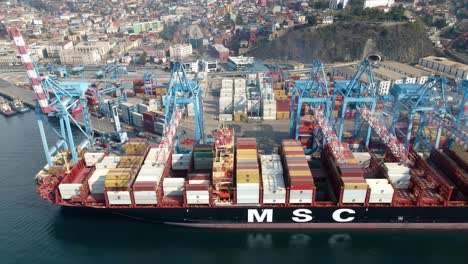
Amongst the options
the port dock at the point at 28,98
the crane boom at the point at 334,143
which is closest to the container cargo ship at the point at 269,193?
the crane boom at the point at 334,143

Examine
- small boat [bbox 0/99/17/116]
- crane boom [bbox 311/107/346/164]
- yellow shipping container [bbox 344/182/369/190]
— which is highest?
crane boom [bbox 311/107/346/164]

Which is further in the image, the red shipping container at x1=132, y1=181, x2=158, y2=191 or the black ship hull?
the black ship hull

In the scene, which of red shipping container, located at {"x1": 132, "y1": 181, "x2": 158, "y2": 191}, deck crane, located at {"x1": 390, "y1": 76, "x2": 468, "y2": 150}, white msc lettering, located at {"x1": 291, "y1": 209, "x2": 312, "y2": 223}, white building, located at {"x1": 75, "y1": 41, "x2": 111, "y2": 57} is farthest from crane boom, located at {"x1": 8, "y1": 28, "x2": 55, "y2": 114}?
white building, located at {"x1": 75, "y1": 41, "x2": 111, "y2": 57}

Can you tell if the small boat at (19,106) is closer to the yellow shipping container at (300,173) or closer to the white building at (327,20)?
the yellow shipping container at (300,173)

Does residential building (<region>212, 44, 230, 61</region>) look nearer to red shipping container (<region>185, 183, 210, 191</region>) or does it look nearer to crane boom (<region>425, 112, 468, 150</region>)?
crane boom (<region>425, 112, 468, 150</region>)

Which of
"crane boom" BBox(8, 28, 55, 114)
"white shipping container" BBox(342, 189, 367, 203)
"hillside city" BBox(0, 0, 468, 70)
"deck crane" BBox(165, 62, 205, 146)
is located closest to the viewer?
"white shipping container" BBox(342, 189, 367, 203)

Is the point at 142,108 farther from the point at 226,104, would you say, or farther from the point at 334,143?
the point at 334,143

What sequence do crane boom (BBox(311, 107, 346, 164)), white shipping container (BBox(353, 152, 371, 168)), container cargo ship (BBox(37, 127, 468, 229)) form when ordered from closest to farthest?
container cargo ship (BBox(37, 127, 468, 229)) < crane boom (BBox(311, 107, 346, 164)) < white shipping container (BBox(353, 152, 371, 168))
